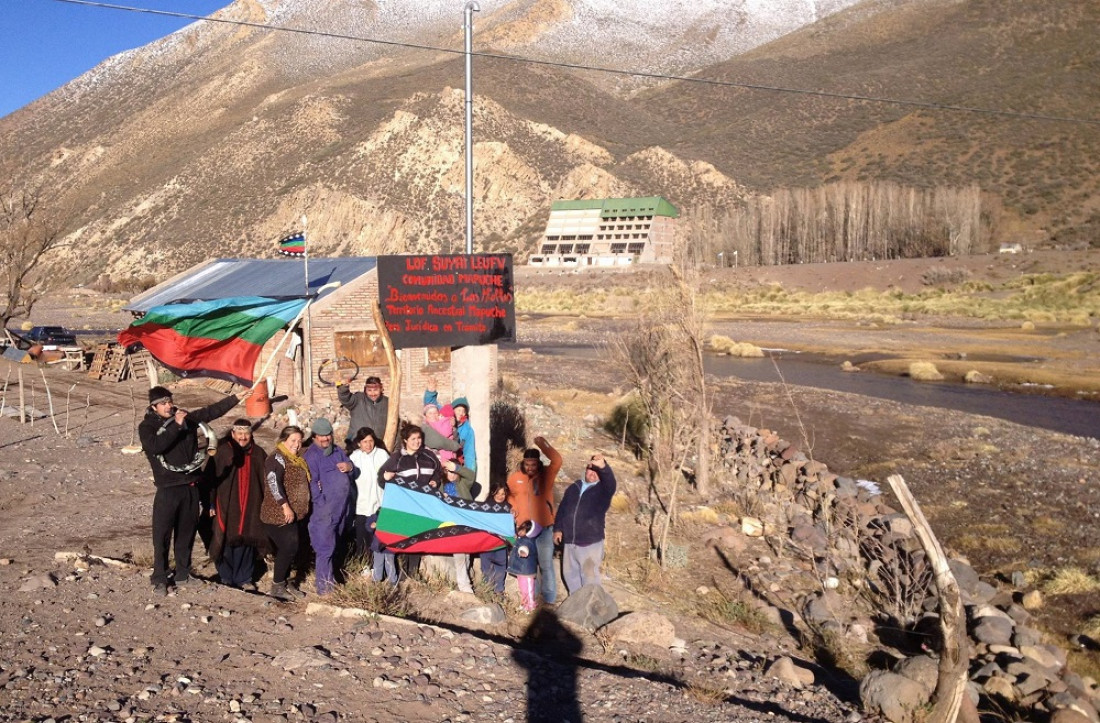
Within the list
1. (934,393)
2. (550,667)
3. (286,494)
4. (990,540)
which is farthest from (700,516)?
(934,393)

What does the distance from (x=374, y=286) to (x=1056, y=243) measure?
6807 centimetres

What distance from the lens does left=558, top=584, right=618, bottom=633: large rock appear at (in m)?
7.88

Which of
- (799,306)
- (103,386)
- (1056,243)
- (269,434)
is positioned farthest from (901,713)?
(1056,243)

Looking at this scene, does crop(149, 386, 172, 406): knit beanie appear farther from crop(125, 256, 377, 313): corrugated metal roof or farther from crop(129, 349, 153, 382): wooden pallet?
crop(129, 349, 153, 382): wooden pallet

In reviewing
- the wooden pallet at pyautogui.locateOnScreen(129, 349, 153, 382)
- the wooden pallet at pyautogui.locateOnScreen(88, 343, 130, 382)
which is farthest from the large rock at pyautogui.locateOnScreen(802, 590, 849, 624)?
the wooden pallet at pyautogui.locateOnScreen(129, 349, 153, 382)

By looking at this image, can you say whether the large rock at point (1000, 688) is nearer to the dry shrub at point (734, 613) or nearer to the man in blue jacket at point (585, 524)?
the dry shrub at point (734, 613)

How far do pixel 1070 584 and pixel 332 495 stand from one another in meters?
9.65

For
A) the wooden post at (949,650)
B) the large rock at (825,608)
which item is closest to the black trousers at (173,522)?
the wooden post at (949,650)

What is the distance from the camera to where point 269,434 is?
1636 cm

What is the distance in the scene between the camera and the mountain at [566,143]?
8381cm

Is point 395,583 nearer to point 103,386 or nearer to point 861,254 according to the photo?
point 103,386

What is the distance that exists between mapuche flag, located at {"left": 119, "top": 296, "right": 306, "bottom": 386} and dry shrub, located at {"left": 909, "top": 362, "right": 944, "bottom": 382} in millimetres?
26003

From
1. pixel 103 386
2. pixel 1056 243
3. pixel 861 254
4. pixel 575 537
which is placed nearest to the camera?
pixel 575 537

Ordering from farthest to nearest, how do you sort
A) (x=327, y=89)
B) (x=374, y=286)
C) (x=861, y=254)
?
1. (x=327, y=89)
2. (x=861, y=254)
3. (x=374, y=286)
